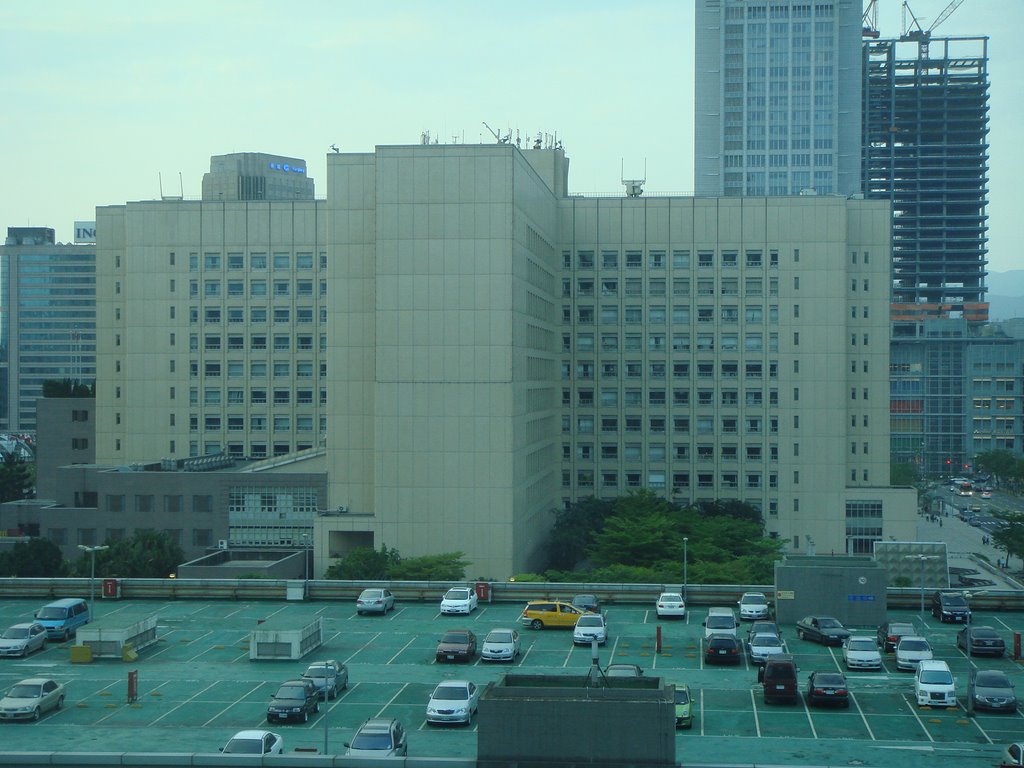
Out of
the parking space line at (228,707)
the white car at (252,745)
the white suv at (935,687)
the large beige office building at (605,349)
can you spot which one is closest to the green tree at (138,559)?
the large beige office building at (605,349)

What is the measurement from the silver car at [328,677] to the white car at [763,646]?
15442mm

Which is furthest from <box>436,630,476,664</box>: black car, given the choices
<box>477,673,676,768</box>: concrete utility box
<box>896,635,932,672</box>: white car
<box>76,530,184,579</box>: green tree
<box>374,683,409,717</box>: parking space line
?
<box>76,530,184,579</box>: green tree

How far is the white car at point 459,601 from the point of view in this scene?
5781 cm

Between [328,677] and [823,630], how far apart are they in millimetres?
20659

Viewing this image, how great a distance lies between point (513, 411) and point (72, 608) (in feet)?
129

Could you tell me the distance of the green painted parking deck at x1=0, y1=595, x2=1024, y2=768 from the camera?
38250mm

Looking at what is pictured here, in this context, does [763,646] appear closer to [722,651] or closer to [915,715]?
[722,651]

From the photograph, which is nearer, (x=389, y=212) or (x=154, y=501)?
(x=389, y=212)

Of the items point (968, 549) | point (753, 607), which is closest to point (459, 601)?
point (753, 607)

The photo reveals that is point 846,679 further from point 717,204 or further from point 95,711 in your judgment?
point 717,204

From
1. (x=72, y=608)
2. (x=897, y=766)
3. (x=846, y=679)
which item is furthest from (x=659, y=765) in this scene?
(x=72, y=608)

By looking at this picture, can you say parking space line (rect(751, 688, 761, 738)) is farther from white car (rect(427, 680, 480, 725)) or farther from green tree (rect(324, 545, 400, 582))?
green tree (rect(324, 545, 400, 582))

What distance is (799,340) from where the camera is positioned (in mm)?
117812

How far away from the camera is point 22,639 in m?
50.7
